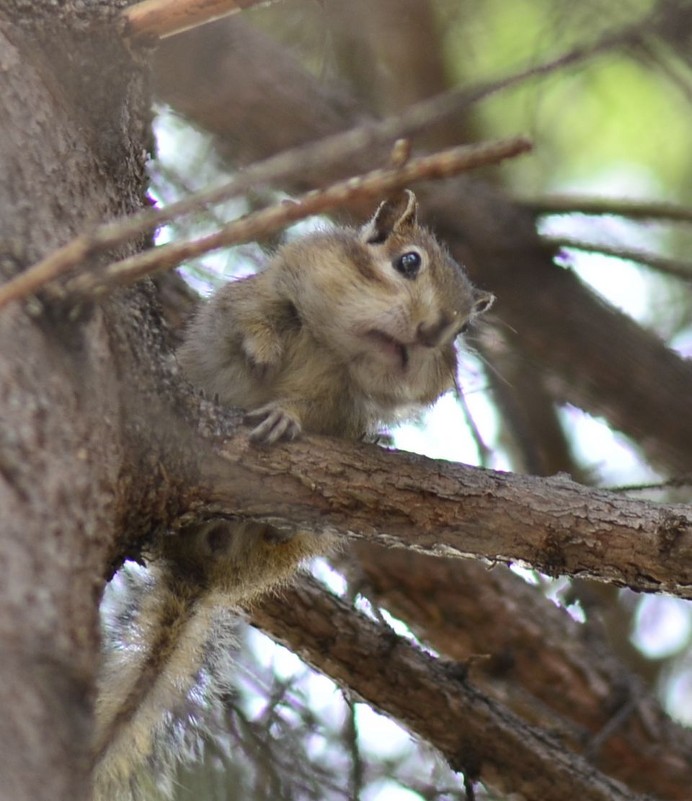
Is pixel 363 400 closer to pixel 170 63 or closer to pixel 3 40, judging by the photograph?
pixel 3 40

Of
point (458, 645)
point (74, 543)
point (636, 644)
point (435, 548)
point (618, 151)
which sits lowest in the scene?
point (74, 543)

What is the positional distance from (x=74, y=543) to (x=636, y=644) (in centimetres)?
348

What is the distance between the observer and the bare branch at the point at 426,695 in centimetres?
304

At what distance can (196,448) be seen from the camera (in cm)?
213

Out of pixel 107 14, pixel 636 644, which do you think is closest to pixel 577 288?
pixel 636 644

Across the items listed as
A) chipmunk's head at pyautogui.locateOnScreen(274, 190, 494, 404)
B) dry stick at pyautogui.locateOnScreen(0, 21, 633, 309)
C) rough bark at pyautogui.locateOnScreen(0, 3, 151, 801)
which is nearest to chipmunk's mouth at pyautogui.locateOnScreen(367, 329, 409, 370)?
chipmunk's head at pyautogui.locateOnScreen(274, 190, 494, 404)

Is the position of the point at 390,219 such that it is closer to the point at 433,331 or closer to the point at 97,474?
the point at 433,331

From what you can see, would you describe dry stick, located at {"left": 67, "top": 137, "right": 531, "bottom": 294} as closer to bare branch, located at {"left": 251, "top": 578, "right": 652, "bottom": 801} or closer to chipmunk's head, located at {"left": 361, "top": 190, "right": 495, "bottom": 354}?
chipmunk's head, located at {"left": 361, "top": 190, "right": 495, "bottom": 354}

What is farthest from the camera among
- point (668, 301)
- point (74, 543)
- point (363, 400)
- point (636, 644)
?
point (668, 301)

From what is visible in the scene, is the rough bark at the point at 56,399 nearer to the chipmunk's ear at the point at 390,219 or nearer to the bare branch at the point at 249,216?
the bare branch at the point at 249,216

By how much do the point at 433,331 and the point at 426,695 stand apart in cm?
105

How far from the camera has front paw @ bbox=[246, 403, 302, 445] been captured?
223cm

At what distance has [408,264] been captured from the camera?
2.75 m

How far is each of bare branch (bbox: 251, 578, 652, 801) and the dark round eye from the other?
0.87 meters
